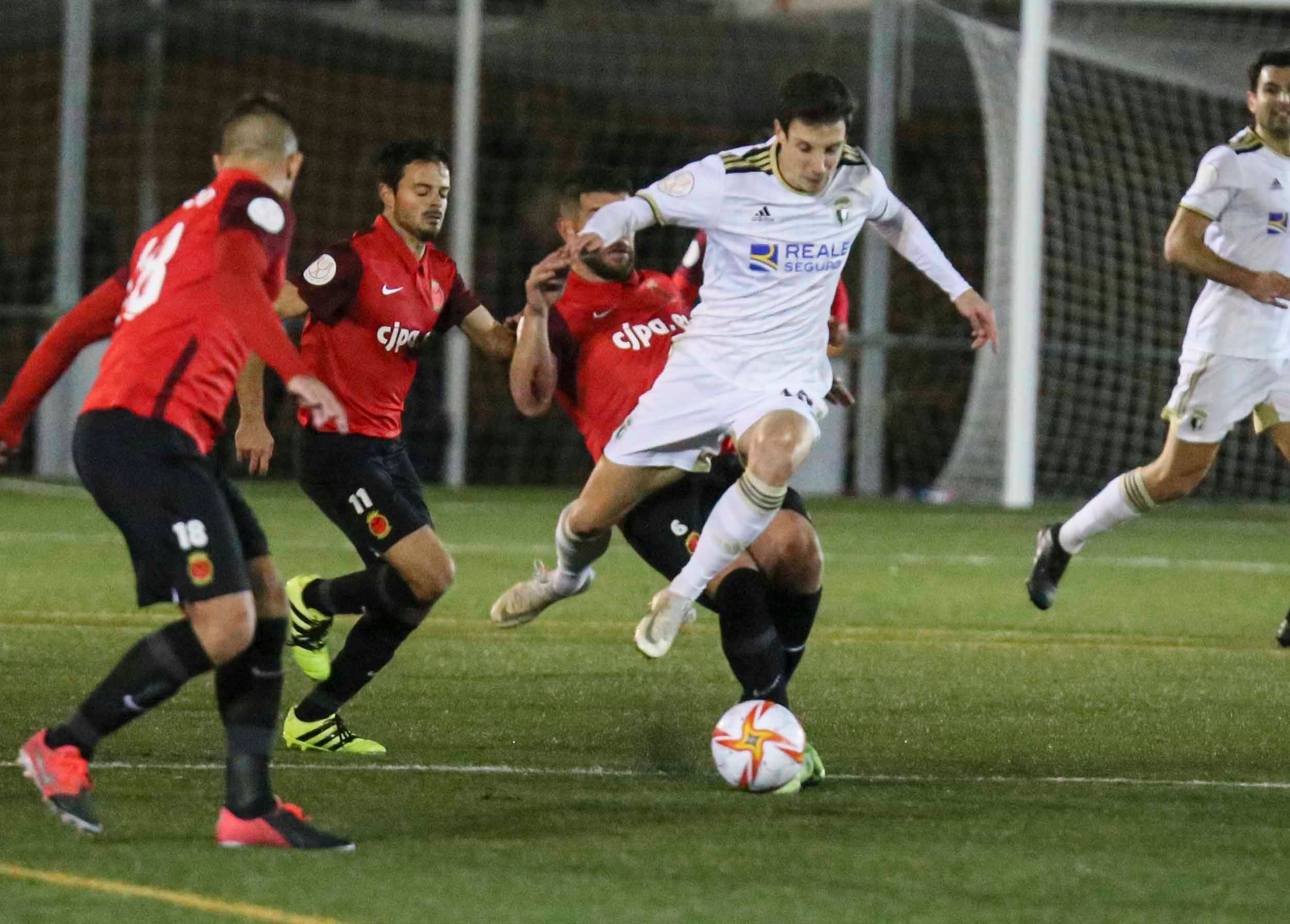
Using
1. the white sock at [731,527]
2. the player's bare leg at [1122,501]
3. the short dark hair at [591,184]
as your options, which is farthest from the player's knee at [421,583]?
the player's bare leg at [1122,501]

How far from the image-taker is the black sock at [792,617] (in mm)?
6789

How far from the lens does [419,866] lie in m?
4.71

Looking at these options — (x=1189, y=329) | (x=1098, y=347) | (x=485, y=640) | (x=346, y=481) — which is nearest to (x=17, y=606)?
(x=485, y=640)

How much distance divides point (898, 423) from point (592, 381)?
629 inches

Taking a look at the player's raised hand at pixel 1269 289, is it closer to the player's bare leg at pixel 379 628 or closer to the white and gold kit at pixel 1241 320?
the white and gold kit at pixel 1241 320

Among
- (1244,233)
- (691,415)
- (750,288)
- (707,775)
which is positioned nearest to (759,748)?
(707,775)

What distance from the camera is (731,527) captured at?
20.4 feet

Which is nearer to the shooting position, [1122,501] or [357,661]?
[357,661]

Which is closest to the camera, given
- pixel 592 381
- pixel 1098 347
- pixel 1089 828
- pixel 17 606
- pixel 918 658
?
pixel 1089 828

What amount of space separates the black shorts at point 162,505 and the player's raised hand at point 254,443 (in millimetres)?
1704

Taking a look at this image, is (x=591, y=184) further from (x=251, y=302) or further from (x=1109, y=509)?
(x=1109, y=509)

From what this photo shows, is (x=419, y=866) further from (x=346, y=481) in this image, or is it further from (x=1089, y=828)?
(x=346, y=481)

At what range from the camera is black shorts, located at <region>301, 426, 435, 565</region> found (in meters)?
6.78

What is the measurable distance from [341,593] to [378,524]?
1.33 ft
